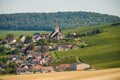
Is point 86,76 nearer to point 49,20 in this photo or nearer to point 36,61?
point 36,61

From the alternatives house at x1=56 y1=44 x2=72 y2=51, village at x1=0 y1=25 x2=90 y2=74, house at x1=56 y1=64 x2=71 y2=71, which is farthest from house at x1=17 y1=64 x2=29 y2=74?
house at x1=56 y1=44 x2=72 y2=51

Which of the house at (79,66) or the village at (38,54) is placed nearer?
the house at (79,66)

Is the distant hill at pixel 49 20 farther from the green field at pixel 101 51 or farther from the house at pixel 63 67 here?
the house at pixel 63 67

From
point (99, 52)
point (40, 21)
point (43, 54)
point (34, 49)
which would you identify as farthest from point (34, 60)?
point (40, 21)

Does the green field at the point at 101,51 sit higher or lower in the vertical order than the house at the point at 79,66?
higher

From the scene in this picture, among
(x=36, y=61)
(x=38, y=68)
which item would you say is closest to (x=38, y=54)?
(x=36, y=61)

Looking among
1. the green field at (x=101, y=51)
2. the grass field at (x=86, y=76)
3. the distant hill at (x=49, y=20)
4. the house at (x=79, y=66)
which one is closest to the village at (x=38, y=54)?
the house at (x=79, y=66)
